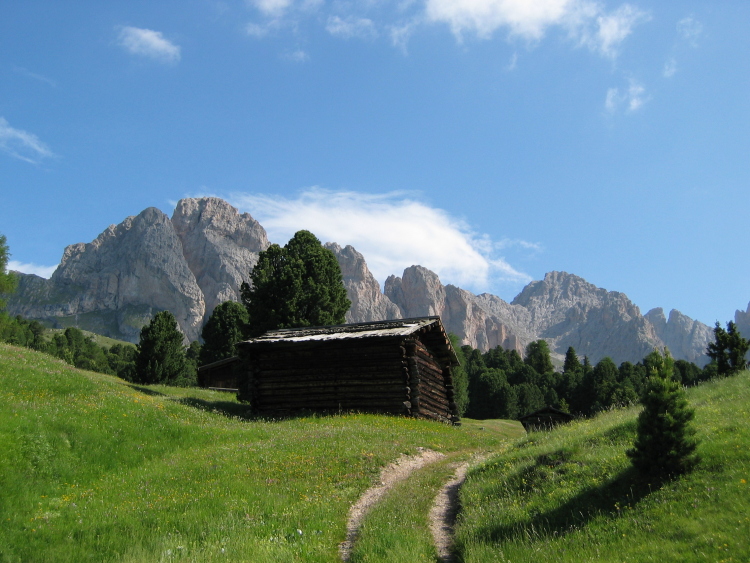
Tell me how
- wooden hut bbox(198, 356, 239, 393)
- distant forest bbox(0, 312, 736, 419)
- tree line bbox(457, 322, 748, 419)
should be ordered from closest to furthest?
wooden hut bbox(198, 356, 239, 393)
distant forest bbox(0, 312, 736, 419)
tree line bbox(457, 322, 748, 419)

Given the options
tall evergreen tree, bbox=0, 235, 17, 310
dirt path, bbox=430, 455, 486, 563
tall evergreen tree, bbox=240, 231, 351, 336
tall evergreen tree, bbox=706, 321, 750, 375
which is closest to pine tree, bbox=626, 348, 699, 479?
dirt path, bbox=430, 455, 486, 563

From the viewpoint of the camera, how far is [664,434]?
9281 mm

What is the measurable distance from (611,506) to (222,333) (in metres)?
57.8

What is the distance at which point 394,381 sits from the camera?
27.2 meters

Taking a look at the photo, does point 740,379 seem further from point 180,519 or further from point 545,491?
point 180,519

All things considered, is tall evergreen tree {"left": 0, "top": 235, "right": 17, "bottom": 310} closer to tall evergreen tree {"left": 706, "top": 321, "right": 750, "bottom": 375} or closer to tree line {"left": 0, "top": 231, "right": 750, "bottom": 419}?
tree line {"left": 0, "top": 231, "right": 750, "bottom": 419}

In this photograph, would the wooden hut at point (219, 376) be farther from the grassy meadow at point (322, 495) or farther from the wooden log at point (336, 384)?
the grassy meadow at point (322, 495)

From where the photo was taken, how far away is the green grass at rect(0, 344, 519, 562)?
→ 9516mm

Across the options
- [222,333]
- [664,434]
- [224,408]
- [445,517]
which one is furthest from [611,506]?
[222,333]

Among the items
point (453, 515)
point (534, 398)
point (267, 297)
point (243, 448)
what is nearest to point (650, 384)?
Answer: point (453, 515)

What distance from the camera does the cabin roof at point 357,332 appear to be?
2692 cm

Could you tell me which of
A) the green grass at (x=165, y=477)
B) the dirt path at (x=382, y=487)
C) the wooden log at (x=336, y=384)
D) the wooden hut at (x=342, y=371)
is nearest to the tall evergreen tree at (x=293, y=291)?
the wooden hut at (x=342, y=371)

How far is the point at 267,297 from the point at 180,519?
30150mm

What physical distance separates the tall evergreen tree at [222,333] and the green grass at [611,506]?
5274cm
